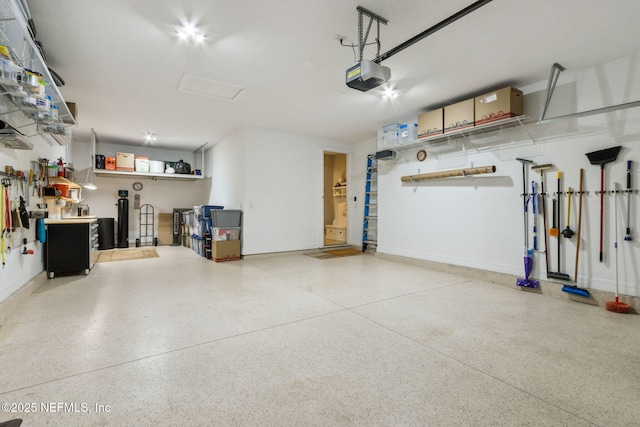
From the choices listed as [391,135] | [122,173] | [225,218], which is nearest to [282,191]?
[225,218]

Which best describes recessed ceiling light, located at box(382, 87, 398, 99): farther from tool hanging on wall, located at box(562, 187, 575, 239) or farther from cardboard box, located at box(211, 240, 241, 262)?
cardboard box, located at box(211, 240, 241, 262)

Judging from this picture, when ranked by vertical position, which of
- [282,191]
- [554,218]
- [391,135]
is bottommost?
[554,218]

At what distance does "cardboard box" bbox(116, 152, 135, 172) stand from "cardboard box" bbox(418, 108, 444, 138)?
23.6 feet

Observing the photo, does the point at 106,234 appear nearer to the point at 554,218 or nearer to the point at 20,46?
the point at 20,46

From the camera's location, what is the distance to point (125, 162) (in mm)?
7543

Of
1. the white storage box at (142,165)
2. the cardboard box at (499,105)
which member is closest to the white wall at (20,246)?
the white storage box at (142,165)

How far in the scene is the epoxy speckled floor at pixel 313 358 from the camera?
61.1 inches

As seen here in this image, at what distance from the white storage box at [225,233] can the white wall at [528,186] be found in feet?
11.3

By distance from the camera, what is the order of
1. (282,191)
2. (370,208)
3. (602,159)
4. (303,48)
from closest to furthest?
1. (303,48)
2. (602,159)
3. (282,191)
4. (370,208)

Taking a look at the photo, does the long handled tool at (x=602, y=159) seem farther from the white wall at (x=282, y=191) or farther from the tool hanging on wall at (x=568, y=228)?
the white wall at (x=282, y=191)

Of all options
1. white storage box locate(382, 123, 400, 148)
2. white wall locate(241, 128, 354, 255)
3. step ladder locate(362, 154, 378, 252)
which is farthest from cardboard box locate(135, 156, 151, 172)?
white storage box locate(382, 123, 400, 148)

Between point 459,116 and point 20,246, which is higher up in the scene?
point 459,116

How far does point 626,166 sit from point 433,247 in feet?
8.93

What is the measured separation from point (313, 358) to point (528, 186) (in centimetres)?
Answer: 382
